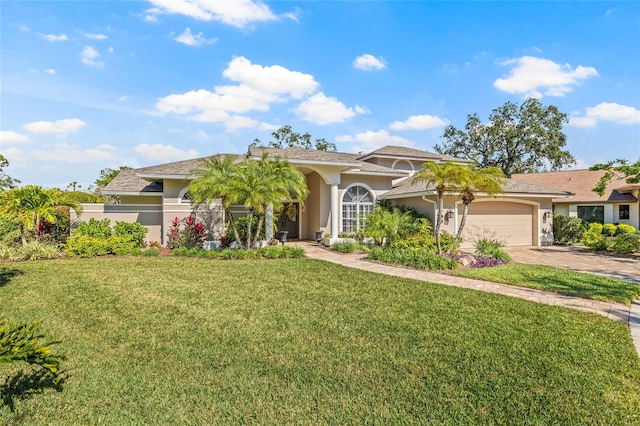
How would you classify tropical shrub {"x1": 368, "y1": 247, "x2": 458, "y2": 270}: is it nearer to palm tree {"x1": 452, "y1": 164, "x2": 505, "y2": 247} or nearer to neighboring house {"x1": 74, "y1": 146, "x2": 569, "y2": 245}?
palm tree {"x1": 452, "y1": 164, "x2": 505, "y2": 247}

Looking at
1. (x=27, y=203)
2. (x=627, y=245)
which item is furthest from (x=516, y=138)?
(x=27, y=203)

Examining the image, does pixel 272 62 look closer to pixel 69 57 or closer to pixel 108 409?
pixel 69 57

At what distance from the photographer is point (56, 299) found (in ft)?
25.5

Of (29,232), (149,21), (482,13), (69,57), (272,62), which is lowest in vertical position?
(29,232)

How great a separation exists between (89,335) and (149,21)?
10499 millimetres

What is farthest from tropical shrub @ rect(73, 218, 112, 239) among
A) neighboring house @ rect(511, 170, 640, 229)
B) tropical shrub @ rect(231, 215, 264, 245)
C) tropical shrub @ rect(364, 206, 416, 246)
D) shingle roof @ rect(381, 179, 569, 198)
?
neighboring house @ rect(511, 170, 640, 229)

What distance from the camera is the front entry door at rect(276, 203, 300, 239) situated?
815 inches

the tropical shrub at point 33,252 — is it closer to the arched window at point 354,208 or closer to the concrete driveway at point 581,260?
the arched window at point 354,208

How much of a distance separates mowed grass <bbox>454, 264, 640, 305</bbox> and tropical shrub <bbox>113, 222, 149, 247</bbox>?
14170mm

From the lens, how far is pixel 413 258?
12.3m

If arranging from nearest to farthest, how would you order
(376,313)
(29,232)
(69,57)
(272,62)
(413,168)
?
(376,313), (69,57), (29,232), (272,62), (413,168)

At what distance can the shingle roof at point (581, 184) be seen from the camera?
87.8 ft

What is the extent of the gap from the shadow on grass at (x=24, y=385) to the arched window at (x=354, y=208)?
1534cm

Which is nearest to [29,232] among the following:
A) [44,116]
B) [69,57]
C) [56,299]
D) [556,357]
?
[44,116]
